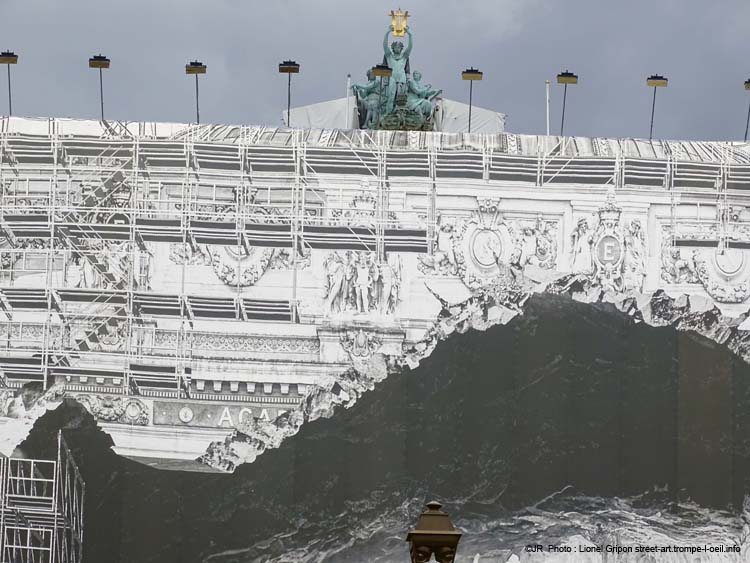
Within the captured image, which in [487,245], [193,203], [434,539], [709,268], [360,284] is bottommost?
[434,539]

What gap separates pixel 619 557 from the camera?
23438mm

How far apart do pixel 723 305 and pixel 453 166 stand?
4.45 metres

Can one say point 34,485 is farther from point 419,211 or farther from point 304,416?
point 419,211

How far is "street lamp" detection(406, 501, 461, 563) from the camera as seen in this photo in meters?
10.9

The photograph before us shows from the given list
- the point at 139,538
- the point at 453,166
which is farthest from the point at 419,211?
the point at 139,538

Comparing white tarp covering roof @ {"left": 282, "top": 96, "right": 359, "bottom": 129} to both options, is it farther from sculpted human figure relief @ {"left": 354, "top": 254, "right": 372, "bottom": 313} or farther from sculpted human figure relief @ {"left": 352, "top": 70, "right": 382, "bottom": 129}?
sculpted human figure relief @ {"left": 354, "top": 254, "right": 372, "bottom": 313}

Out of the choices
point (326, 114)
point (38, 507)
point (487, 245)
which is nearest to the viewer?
point (38, 507)

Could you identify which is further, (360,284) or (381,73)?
(381,73)

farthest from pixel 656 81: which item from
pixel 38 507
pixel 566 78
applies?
pixel 38 507

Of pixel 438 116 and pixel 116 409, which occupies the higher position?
pixel 438 116

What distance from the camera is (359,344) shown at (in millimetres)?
23703

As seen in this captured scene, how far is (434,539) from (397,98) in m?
16.3

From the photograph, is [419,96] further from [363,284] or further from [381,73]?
[363,284]

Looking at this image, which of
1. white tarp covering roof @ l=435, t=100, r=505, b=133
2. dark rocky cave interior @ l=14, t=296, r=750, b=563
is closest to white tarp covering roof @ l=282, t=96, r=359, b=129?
white tarp covering roof @ l=435, t=100, r=505, b=133
